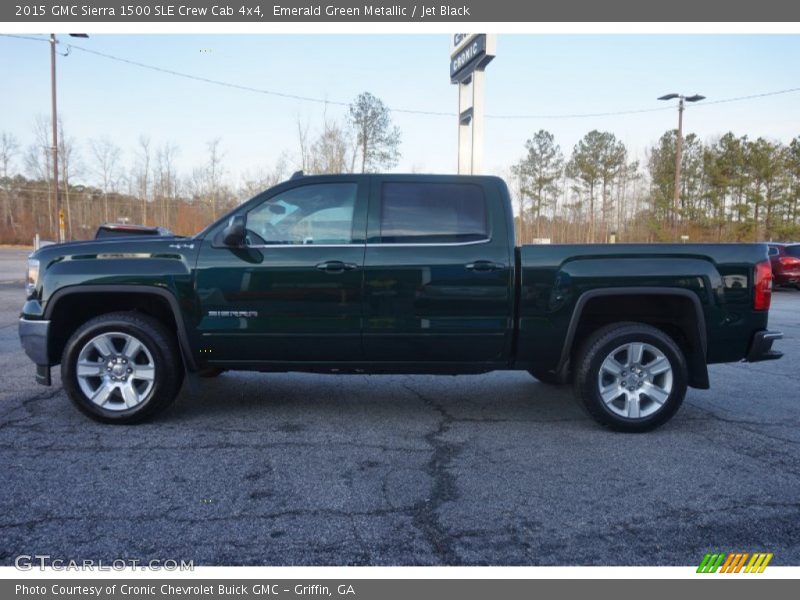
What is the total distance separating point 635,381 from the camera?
4418 mm

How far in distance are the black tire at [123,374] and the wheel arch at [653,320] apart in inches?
120

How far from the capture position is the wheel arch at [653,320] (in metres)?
4.30

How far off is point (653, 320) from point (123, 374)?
419 centimetres

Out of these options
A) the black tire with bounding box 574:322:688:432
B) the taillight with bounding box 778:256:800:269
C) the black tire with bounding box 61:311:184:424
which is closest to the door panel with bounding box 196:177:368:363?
the black tire with bounding box 61:311:184:424

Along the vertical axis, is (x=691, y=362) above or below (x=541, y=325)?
below

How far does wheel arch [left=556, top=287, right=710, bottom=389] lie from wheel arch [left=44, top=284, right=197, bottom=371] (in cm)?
294

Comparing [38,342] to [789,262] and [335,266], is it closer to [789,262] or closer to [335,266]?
[335,266]

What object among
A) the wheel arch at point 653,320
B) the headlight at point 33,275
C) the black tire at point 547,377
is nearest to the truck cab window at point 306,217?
the headlight at point 33,275

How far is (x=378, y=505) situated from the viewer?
308cm

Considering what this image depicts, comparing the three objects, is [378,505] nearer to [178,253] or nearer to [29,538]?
[29,538]

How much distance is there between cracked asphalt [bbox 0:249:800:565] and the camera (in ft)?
8.78

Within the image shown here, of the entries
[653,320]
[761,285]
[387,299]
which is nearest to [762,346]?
[761,285]

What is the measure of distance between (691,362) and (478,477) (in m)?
2.16

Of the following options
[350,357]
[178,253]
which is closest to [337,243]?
[350,357]
